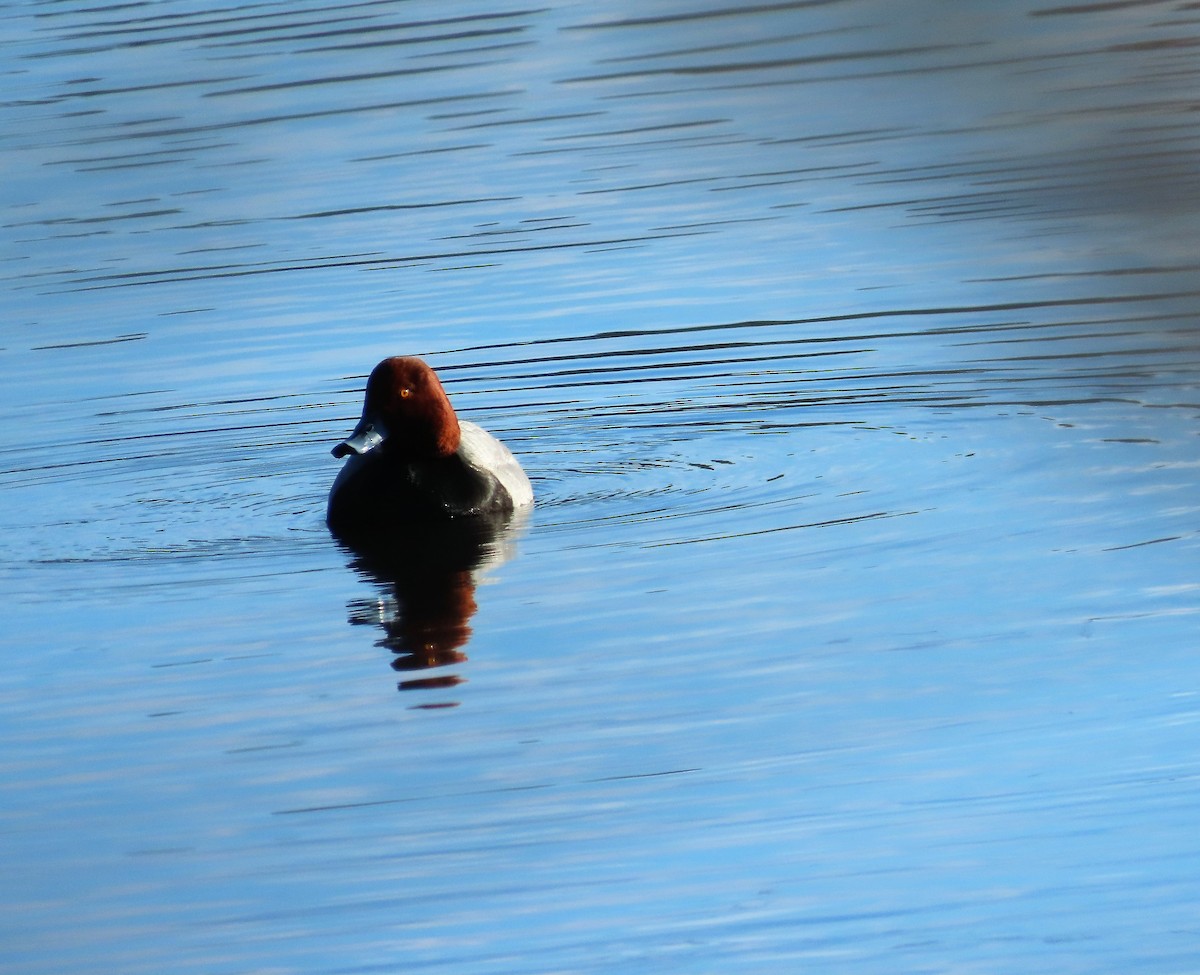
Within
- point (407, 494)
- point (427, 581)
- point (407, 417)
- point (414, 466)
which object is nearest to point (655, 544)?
point (427, 581)

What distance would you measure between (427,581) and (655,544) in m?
0.80

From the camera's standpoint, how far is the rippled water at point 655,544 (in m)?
1.36

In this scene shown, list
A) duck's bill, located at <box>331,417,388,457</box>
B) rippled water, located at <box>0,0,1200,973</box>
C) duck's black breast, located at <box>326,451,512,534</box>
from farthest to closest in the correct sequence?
1. duck's bill, located at <box>331,417,388,457</box>
2. duck's black breast, located at <box>326,451,512,534</box>
3. rippled water, located at <box>0,0,1200,973</box>

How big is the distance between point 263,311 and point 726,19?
11389mm

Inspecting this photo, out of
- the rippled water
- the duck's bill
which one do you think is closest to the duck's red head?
the duck's bill

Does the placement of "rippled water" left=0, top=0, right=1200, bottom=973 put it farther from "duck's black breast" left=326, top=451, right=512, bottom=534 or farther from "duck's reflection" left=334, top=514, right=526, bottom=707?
"duck's black breast" left=326, top=451, right=512, bottom=534

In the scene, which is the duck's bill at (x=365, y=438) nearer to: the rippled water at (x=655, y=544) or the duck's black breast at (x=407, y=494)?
the duck's black breast at (x=407, y=494)

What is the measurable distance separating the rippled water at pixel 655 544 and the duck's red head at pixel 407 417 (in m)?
0.41

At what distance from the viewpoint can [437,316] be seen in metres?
12.0

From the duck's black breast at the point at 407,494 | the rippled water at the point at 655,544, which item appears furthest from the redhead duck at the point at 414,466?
the rippled water at the point at 655,544

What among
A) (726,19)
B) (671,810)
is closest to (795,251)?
(671,810)

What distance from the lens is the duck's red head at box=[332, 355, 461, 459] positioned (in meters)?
8.34

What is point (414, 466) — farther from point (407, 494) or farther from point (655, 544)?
point (655, 544)

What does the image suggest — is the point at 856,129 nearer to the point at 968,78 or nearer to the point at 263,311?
the point at 968,78
